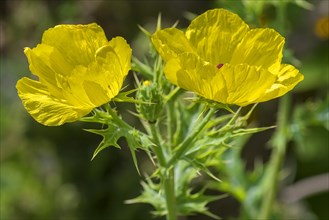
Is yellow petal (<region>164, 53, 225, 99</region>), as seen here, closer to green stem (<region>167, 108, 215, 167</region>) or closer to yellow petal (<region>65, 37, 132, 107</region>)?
yellow petal (<region>65, 37, 132, 107</region>)

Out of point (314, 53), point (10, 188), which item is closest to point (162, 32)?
point (10, 188)

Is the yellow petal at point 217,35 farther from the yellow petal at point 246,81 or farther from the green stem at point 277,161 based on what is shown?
the green stem at point 277,161

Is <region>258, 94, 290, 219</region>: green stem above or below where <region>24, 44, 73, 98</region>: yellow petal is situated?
below

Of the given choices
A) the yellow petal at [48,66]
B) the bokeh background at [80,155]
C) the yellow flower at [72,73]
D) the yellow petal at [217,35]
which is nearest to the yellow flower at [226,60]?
the yellow petal at [217,35]

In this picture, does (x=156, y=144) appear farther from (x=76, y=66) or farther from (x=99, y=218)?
(x=99, y=218)

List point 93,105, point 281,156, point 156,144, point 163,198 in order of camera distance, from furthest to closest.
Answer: point 281,156, point 163,198, point 156,144, point 93,105

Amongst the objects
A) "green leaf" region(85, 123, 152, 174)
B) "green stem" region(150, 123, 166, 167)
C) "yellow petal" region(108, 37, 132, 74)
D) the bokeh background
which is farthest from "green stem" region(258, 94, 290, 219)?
the bokeh background
